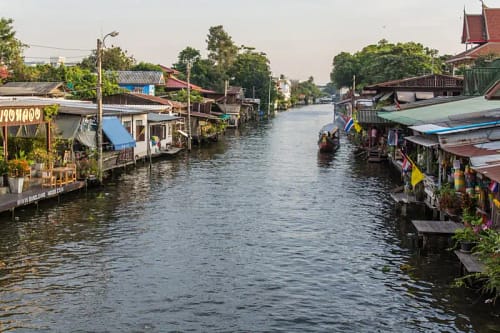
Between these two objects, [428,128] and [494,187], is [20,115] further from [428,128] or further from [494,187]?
[494,187]

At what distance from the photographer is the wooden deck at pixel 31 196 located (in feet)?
72.9

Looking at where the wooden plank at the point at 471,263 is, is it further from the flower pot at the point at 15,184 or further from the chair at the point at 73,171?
the chair at the point at 73,171

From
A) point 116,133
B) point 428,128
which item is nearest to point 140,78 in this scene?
point 116,133

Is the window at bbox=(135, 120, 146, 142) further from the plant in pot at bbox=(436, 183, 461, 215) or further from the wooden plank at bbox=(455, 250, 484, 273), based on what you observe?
the wooden plank at bbox=(455, 250, 484, 273)

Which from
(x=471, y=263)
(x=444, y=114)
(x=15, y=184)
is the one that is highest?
(x=444, y=114)

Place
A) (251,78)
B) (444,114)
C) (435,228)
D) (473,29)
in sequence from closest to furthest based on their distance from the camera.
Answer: (435,228), (444,114), (473,29), (251,78)

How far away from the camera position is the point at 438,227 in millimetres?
18219

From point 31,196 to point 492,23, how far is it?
2073 inches

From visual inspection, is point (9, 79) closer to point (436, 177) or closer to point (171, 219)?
point (171, 219)

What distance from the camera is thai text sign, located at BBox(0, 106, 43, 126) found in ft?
75.9

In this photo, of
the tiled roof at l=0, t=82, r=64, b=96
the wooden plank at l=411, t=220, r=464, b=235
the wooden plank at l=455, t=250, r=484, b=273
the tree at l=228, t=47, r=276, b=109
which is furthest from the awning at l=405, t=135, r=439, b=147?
the tree at l=228, t=47, r=276, b=109

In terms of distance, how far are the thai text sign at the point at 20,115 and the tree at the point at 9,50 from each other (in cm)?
3382

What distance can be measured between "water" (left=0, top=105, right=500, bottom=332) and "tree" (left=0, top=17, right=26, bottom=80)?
33220 mm

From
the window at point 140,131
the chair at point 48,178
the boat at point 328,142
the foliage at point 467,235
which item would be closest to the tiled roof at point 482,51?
the boat at point 328,142
